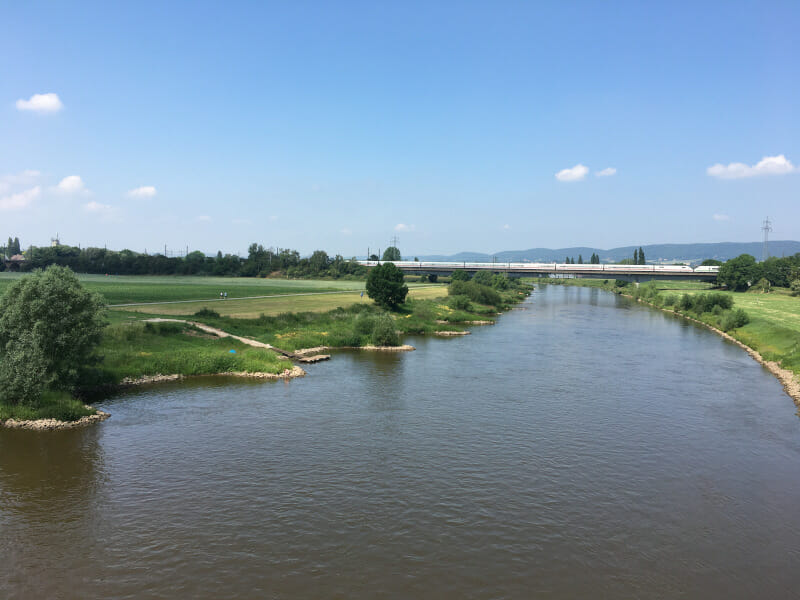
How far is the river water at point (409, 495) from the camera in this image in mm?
17906

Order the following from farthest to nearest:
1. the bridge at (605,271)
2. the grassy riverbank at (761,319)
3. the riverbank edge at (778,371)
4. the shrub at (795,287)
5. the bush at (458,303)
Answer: the bridge at (605,271), the shrub at (795,287), the bush at (458,303), the grassy riverbank at (761,319), the riverbank edge at (778,371)

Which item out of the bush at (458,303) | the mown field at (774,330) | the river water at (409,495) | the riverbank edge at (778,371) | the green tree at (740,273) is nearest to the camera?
the river water at (409,495)

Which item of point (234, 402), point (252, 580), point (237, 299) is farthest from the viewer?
point (237, 299)

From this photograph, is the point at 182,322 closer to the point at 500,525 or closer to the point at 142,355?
the point at 142,355

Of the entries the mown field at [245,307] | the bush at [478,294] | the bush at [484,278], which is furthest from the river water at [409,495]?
the bush at [484,278]

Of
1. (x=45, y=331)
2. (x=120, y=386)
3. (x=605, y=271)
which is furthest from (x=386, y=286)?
(x=605, y=271)

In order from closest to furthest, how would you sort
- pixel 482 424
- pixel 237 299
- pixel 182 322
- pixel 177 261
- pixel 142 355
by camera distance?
pixel 482 424 < pixel 142 355 < pixel 182 322 < pixel 237 299 < pixel 177 261

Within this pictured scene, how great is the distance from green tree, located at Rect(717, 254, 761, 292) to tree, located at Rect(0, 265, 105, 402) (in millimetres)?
153678

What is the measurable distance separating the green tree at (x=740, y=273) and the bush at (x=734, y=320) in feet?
249

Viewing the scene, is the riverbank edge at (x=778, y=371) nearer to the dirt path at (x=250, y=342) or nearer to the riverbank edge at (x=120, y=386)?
the riverbank edge at (x=120, y=386)

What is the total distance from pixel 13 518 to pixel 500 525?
64.6 ft

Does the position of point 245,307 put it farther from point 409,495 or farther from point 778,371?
point 778,371

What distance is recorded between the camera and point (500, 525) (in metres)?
21.1

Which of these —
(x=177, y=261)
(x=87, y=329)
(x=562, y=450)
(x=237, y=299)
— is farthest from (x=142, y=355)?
(x=177, y=261)
